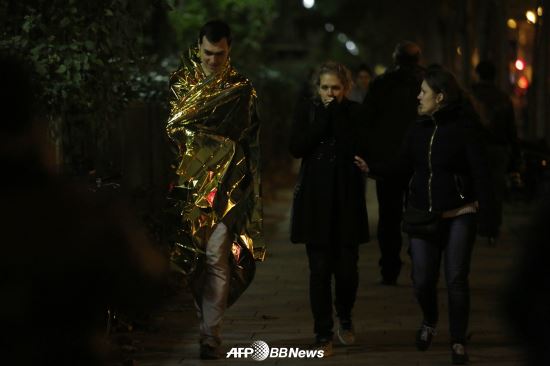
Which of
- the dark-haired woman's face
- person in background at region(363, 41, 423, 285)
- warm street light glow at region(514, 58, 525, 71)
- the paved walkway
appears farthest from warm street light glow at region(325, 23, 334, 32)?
the dark-haired woman's face

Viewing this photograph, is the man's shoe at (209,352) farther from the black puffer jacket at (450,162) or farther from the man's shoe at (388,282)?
the man's shoe at (388,282)

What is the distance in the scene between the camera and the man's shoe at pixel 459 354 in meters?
7.56

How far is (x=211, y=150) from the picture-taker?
761cm

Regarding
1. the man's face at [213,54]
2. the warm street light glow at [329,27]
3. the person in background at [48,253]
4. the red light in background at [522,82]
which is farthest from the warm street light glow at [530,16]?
the warm street light glow at [329,27]

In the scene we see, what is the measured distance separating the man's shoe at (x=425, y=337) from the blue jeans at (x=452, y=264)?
0.20m

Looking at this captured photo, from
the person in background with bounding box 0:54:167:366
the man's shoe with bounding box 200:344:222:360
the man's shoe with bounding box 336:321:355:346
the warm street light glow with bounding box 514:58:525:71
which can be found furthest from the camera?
the warm street light glow with bounding box 514:58:525:71

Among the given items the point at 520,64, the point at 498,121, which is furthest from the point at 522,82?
the point at 498,121

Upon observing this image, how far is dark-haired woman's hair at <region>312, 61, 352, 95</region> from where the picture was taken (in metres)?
7.86

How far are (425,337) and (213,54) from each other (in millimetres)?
2226

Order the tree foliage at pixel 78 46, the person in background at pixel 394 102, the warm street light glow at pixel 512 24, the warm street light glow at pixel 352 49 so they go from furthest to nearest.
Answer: the warm street light glow at pixel 352 49
the warm street light glow at pixel 512 24
the person in background at pixel 394 102
the tree foliage at pixel 78 46

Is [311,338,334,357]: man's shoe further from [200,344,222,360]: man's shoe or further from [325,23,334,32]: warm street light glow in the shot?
[325,23,334,32]: warm street light glow

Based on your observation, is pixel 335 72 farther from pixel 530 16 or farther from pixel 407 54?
pixel 530 16

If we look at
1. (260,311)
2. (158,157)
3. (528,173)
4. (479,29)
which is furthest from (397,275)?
(479,29)

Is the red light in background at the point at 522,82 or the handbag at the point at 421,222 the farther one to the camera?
the red light in background at the point at 522,82
